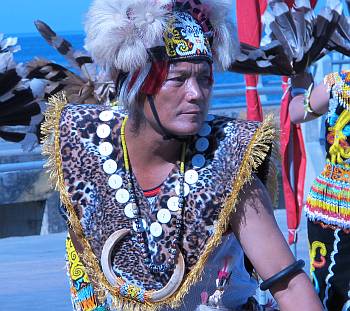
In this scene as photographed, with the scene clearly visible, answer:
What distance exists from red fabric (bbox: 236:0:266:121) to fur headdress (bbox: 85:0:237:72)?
10.4 feet

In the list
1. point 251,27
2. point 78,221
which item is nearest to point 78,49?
point 251,27

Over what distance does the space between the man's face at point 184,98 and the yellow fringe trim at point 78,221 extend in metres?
0.16

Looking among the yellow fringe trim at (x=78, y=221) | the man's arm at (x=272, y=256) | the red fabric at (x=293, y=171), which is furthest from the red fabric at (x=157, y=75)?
the red fabric at (x=293, y=171)

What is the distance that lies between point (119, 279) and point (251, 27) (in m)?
3.40

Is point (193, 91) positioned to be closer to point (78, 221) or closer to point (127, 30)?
point (127, 30)

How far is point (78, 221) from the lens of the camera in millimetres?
3023

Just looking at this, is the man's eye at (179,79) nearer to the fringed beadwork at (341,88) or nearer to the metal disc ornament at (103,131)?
the metal disc ornament at (103,131)

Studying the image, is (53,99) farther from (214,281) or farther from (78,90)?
(78,90)

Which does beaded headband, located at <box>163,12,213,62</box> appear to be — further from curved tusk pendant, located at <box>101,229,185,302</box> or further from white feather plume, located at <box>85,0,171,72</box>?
curved tusk pendant, located at <box>101,229,185,302</box>

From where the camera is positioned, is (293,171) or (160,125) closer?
(160,125)

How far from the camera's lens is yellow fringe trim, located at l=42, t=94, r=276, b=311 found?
2.86 metres

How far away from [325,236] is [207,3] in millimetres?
1649

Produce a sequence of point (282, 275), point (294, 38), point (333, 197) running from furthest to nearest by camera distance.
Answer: point (294, 38)
point (333, 197)
point (282, 275)

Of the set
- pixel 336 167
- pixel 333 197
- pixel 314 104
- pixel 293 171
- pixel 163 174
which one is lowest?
pixel 293 171
